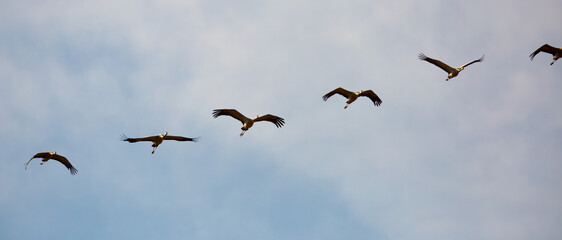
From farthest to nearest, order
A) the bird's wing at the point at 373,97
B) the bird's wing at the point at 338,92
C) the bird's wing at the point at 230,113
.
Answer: the bird's wing at the point at 373,97
the bird's wing at the point at 338,92
the bird's wing at the point at 230,113

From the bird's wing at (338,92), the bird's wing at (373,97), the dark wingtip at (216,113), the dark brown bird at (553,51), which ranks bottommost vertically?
the dark wingtip at (216,113)

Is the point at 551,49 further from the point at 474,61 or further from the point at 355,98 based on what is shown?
the point at 355,98

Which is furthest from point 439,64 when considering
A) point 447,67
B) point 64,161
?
point 64,161

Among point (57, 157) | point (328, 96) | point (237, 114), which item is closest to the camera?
point (237, 114)

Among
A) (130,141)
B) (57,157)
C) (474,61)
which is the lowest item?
(130,141)

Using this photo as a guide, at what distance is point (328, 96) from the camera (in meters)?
43.4

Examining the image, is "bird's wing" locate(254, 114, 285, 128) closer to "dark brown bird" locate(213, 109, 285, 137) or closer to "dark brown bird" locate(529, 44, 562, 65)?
"dark brown bird" locate(213, 109, 285, 137)

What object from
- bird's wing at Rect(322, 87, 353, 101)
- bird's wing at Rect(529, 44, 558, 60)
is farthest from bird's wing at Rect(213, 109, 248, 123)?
bird's wing at Rect(529, 44, 558, 60)

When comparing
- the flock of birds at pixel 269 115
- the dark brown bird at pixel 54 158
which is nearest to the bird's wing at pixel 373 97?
the flock of birds at pixel 269 115

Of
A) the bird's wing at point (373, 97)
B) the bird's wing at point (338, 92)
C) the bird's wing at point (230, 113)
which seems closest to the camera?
the bird's wing at point (230, 113)

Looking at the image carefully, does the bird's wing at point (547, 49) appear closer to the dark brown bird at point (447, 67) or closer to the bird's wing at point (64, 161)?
the dark brown bird at point (447, 67)

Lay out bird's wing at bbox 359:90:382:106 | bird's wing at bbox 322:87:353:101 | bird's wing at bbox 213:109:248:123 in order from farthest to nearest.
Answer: bird's wing at bbox 359:90:382:106
bird's wing at bbox 322:87:353:101
bird's wing at bbox 213:109:248:123

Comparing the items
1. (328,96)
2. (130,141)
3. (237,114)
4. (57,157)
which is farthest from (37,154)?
(328,96)

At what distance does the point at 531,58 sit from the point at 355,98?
46.3ft
